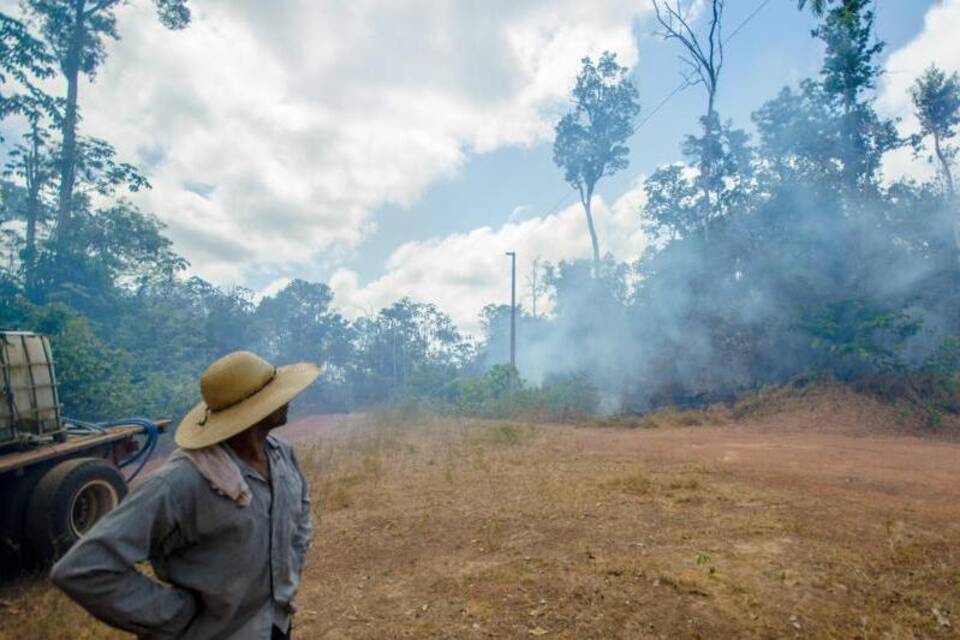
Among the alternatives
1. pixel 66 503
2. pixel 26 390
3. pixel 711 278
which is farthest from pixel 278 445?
pixel 711 278

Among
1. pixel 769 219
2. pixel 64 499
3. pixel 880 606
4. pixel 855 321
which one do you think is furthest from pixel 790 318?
pixel 64 499

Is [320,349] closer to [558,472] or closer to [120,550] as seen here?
[558,472]

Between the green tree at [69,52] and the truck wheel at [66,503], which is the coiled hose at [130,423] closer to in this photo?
the truck wheel at [66,503]

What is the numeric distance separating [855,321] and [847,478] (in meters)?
11.8

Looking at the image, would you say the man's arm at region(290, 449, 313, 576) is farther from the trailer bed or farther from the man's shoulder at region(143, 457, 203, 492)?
the trailer bed

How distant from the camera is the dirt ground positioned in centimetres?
369

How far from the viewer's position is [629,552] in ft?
15.9

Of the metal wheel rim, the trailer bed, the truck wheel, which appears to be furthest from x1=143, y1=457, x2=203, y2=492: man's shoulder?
the metal wheel rim

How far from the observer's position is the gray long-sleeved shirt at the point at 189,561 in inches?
56.7

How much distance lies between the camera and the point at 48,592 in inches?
183

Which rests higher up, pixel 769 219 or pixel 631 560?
pixel 769 219

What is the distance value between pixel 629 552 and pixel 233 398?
4.25m

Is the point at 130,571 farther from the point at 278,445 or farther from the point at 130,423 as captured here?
the point at 130,423

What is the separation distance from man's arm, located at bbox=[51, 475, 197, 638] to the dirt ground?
2569mm
